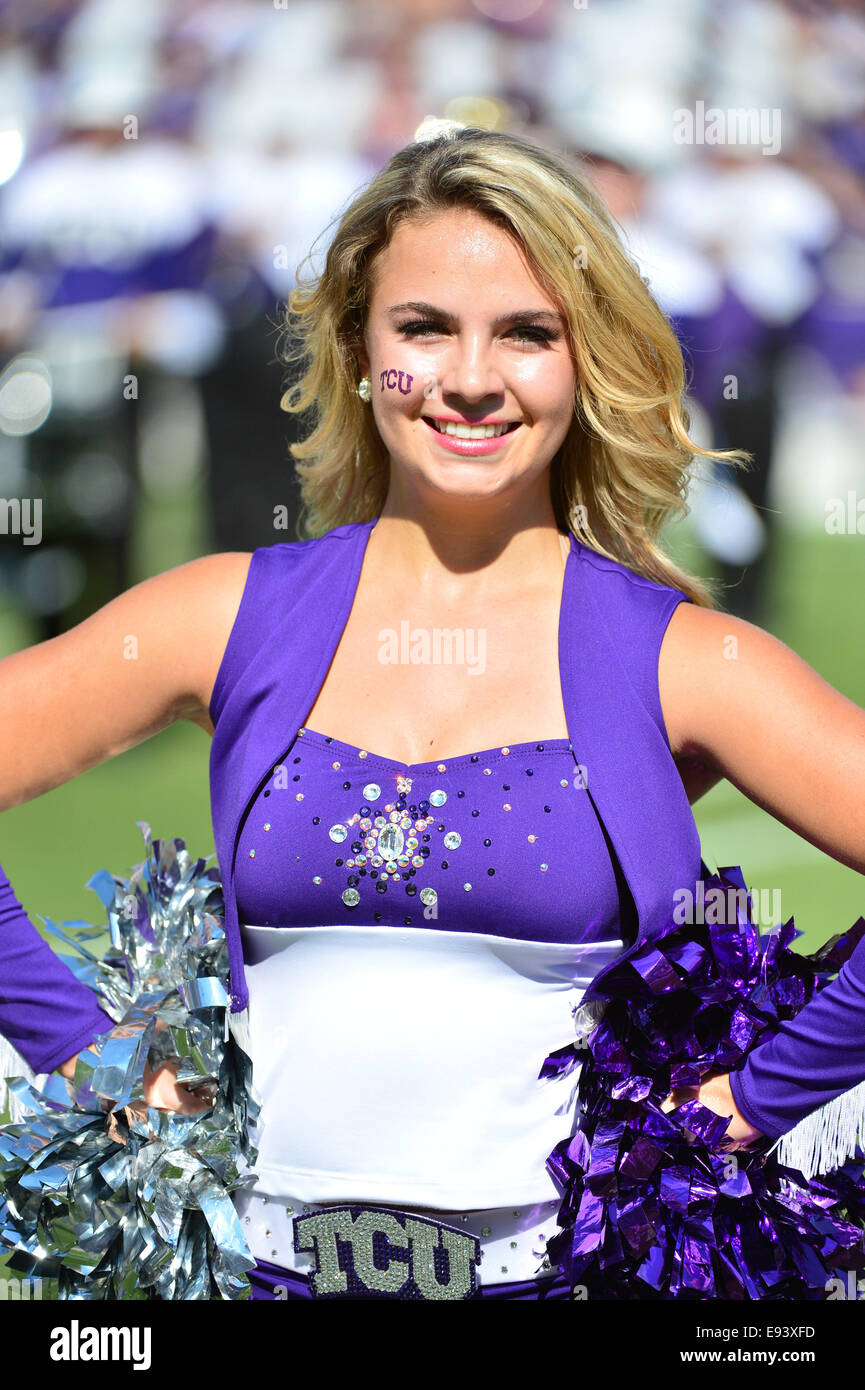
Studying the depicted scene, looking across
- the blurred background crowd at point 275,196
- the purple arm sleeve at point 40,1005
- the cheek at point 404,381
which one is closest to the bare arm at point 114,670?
the purple arm sleeve at point 40,1005

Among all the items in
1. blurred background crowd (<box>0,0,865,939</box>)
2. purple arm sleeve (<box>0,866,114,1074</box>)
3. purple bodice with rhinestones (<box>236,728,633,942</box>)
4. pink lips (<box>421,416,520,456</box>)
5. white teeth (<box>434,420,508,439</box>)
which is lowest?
purple arm sleeve (<box>0,866,114,1074</box>)

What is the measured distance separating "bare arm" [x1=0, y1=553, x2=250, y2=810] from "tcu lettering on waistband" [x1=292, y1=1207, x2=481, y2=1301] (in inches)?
28.8

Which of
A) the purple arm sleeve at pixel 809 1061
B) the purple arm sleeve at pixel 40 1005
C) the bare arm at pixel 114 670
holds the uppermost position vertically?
the bare arm at pixel 114 670

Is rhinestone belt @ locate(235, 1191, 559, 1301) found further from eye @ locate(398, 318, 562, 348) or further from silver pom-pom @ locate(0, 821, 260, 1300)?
eye @ locate(398, 318, 562, 348)

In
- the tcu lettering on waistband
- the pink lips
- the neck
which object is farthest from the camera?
the neck

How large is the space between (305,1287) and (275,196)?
25.5 ft

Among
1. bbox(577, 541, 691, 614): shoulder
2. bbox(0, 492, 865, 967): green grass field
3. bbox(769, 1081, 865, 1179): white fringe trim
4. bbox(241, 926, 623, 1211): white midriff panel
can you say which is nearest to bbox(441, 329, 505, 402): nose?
bbox(577, 541, 691, 614): shoulder

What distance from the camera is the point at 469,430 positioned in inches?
76.0

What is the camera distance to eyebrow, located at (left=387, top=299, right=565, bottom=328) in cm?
192

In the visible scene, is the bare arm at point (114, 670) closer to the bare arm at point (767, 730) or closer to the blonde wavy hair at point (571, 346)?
the blonde wavy hair at point (571, 346)

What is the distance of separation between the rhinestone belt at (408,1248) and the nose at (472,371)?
1025 millimetres

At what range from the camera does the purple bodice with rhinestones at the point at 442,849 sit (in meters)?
1.83

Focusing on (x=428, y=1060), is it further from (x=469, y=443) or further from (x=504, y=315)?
(x=504, y=315)
